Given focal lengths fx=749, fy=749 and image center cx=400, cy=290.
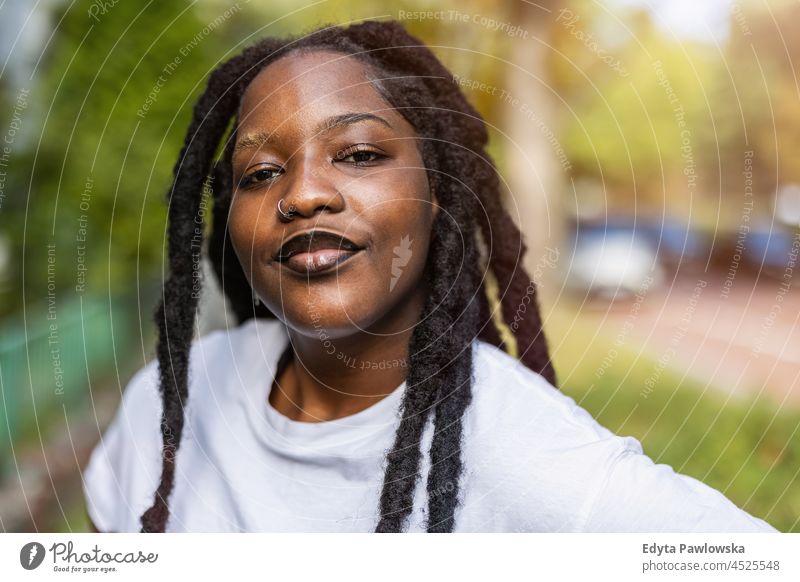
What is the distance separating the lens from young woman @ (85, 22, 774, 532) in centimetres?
116

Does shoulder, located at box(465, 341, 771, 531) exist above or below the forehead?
below

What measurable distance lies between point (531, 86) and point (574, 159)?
20 centimetres

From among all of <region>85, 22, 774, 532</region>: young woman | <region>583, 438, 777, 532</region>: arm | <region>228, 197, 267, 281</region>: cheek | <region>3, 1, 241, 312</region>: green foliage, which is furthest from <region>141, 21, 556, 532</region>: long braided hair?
<region>3, 1, 241, 312</region>: green foliage

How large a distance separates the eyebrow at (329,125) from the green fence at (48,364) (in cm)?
158

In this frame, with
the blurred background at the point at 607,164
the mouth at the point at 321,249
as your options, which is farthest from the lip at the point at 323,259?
the blurred background at the point at 607,164

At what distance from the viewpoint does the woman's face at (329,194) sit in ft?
3.82

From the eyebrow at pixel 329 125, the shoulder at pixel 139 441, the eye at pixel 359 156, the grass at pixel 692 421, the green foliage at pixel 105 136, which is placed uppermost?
the green foliage at pixel 105 136

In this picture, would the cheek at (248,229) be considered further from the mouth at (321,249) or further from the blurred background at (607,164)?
the blurred background at (607,164)

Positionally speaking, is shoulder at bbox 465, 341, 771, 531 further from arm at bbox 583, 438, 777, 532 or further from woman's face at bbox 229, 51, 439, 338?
woman's face at bbox 229, 51, 439, 338

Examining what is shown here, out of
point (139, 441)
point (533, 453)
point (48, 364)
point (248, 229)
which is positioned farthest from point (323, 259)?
point (48, 364)

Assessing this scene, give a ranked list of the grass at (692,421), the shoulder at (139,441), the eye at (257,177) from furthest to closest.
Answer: the grass at (692,421), the shoulder at (139,441), the eye at (257,177)

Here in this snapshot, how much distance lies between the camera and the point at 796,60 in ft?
5.68

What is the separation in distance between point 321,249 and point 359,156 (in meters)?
0.16
